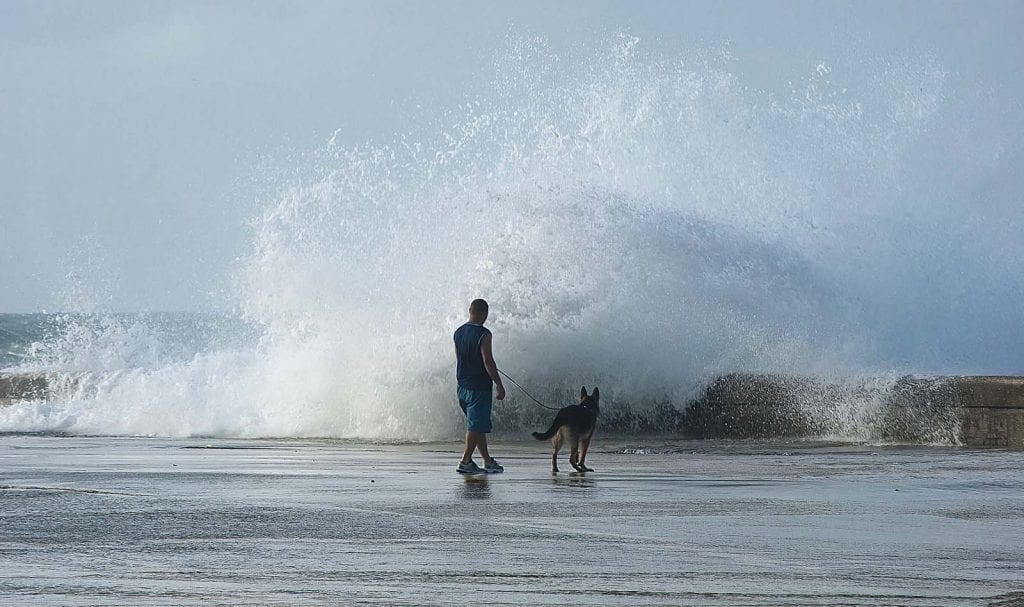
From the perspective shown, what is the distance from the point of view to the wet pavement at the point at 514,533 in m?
5.87

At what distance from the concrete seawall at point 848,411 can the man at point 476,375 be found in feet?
19.2

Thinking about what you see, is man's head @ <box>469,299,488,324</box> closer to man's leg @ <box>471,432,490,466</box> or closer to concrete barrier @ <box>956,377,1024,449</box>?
man's leg @ <box>471,432,490,466</box>

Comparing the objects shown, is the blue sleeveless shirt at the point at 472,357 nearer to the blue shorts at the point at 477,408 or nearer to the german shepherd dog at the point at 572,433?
the blue shorts at the point at 477,408

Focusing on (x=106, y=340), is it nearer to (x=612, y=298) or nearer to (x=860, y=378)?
(x=612, y=298)

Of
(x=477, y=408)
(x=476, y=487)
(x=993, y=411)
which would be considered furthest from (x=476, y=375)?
(x=993, y=411)

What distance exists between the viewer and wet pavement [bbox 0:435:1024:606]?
5871mm

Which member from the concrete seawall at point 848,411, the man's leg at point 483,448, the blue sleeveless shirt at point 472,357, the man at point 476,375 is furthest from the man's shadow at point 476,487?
the concrete seawall at point 848,411

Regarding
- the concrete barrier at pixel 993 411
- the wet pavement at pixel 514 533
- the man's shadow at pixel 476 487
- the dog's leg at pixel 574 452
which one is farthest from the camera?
the concrete barrier at pixel 993 411

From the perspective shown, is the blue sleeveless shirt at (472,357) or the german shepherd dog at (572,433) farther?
the blue sleeveless shirt at (472,357)

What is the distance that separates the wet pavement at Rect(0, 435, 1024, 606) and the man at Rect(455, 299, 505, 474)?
1.56 feet

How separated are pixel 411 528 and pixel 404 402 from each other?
36.5ft

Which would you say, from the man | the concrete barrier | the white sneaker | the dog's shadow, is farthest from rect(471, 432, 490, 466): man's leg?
the concrete barrier

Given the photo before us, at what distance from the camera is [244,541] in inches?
293

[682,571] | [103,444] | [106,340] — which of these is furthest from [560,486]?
[106,340]
